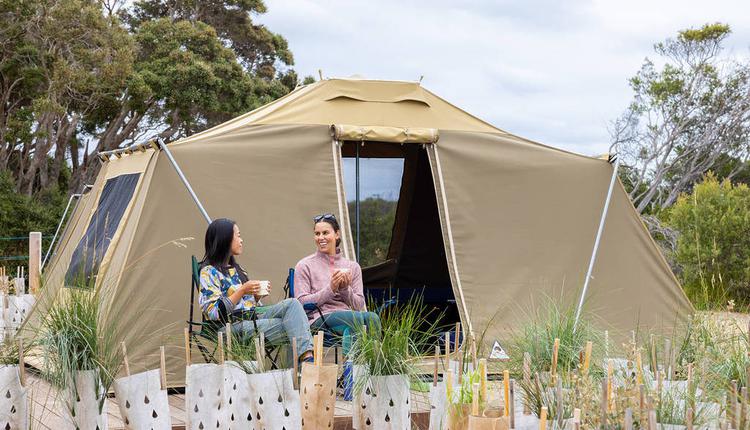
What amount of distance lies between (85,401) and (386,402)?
99 cm

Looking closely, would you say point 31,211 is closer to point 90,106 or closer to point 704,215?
point 90,106

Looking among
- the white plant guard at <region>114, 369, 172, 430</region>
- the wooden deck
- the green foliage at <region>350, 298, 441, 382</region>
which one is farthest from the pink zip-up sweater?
the white plant guard at <region>114, 369, 172, 430</region>

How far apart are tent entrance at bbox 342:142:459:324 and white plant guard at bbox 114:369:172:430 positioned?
3.38 meters

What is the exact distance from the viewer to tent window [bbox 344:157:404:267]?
6121 millimetres

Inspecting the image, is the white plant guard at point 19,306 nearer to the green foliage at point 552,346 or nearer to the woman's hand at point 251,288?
the woman's hand at point 251,288

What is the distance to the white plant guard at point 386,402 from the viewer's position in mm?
3299

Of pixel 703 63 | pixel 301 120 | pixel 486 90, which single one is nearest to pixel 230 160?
pixel 301 120

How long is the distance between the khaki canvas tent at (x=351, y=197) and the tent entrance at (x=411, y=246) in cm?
67

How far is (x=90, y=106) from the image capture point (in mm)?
15195

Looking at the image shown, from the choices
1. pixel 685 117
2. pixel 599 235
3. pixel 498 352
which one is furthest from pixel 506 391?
pixel 685 117

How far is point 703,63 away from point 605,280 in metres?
11.3

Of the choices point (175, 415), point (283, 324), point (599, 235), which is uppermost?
point (599, 235)

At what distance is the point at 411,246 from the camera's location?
7.30 meters

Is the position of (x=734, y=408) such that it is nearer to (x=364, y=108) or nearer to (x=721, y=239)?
(x=364, y=108)
